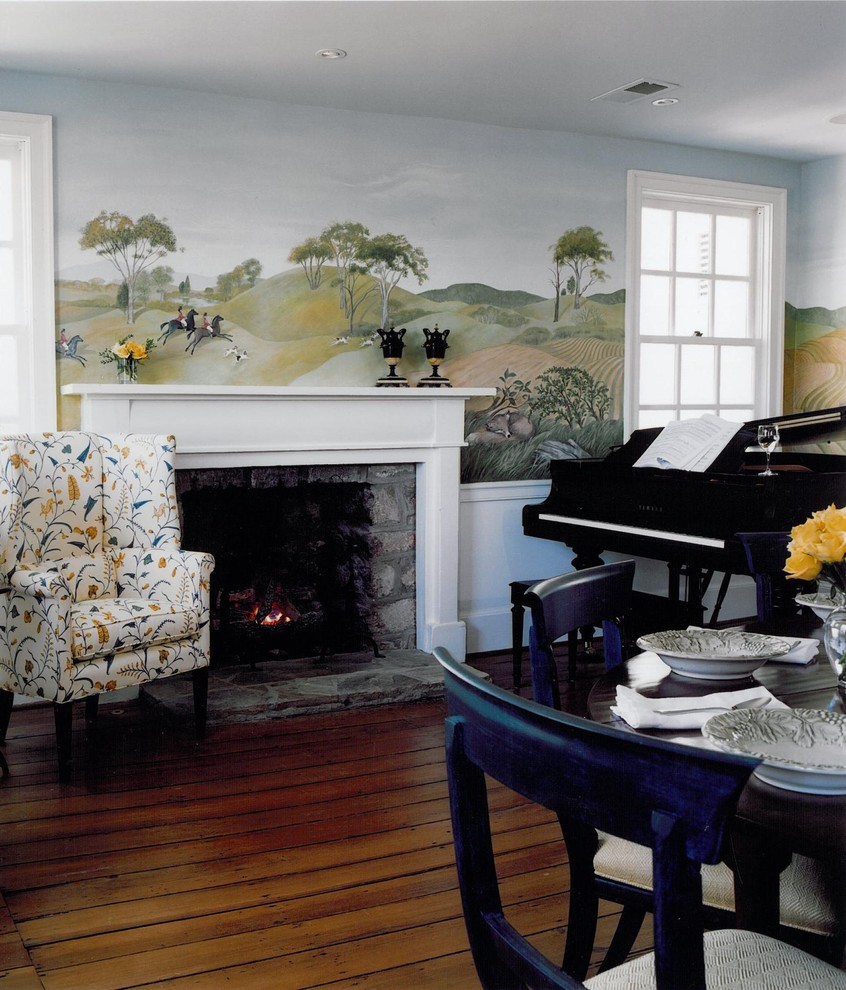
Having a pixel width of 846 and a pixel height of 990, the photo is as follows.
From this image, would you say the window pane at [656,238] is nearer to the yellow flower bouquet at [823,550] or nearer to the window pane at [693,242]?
the window pane at [693,242]

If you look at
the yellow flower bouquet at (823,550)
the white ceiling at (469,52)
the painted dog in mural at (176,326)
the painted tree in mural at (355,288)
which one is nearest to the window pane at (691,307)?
the white ceiling at (469,52)

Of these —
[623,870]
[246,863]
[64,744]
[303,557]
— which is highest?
[303,557]

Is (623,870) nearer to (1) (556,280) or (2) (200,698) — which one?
(2) (200,698)

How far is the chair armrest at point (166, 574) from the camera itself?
3717 mm

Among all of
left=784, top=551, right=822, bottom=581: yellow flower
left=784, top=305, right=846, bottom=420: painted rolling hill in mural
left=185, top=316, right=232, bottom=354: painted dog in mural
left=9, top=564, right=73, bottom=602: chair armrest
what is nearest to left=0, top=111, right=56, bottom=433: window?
left=185, top=316, right=232, bottom=354: painted dog in mural

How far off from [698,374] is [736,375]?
0.28 metres

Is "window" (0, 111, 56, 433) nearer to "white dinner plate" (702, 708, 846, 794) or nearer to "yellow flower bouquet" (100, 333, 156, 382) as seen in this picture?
"yellow flower bouquet" (100, 333, 156, 382)

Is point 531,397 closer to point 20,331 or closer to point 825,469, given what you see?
point 825,469

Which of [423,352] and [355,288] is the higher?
[355,288]

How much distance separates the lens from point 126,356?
4.21 m

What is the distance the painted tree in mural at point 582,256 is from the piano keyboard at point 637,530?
126 cm

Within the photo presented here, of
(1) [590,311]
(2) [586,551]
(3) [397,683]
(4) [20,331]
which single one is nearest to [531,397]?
(1) [590,311]

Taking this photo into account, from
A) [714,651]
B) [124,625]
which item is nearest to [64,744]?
[124,625]

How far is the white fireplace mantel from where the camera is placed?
4.15m
